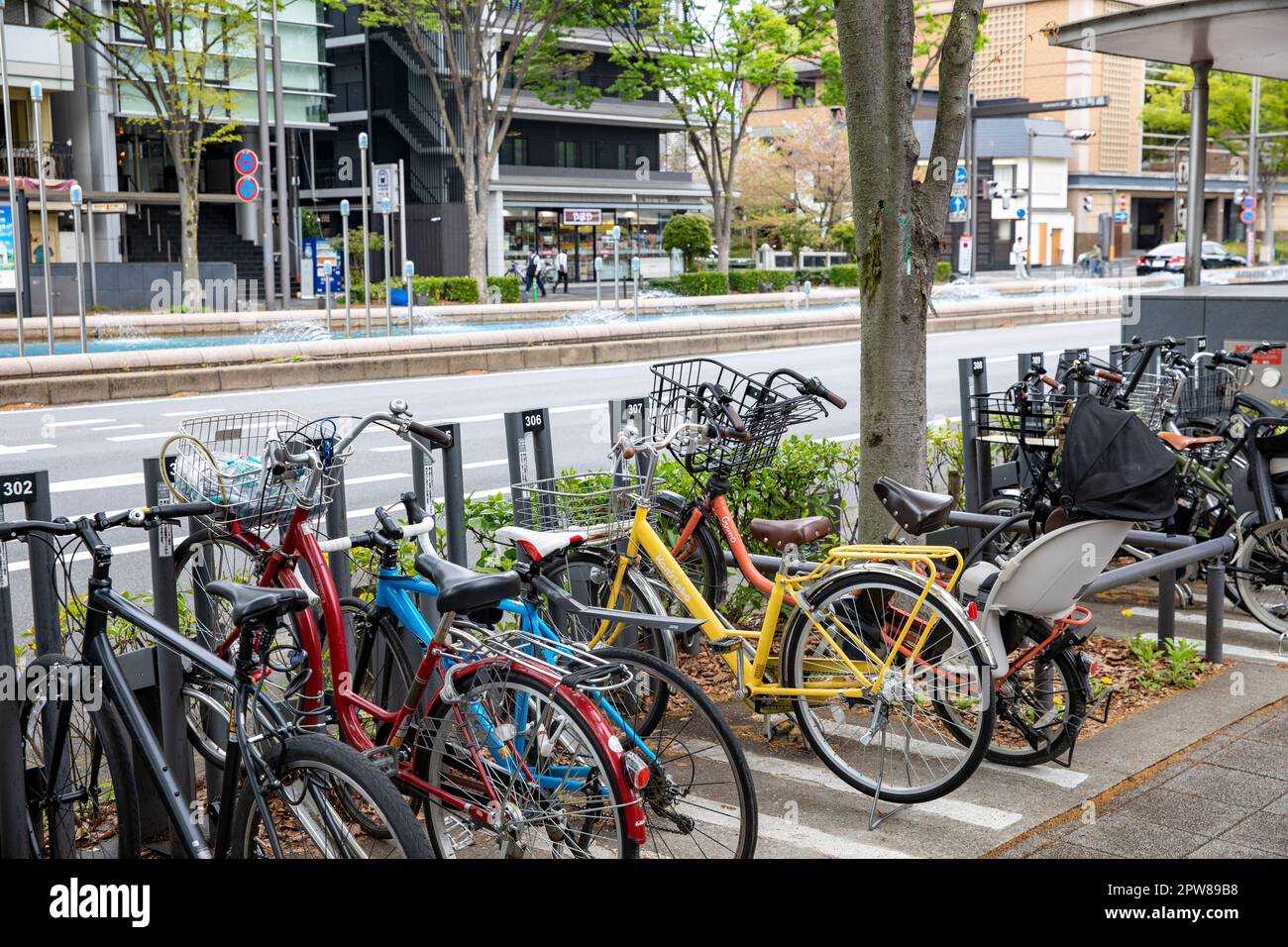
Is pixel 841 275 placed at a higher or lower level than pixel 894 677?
higher

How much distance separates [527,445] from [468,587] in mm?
2125

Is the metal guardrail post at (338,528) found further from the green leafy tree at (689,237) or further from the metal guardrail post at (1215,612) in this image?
the green leafy tree at (689,237)

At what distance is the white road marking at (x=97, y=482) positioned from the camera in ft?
33.4

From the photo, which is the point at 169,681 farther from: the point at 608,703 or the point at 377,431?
the point at 377,431

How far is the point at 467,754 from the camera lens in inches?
138

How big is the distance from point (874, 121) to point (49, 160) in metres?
34.3

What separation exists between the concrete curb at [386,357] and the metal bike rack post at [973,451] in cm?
1185

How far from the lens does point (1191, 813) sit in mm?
4254

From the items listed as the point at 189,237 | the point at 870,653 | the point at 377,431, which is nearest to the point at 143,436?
the point at 377,431

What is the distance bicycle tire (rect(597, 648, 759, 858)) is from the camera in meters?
3.53

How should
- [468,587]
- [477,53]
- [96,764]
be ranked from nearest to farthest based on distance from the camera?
[468,587]
[96,764]
[477,53]

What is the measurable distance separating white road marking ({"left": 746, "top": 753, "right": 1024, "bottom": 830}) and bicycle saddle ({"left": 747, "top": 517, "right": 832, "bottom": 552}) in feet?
2.53
